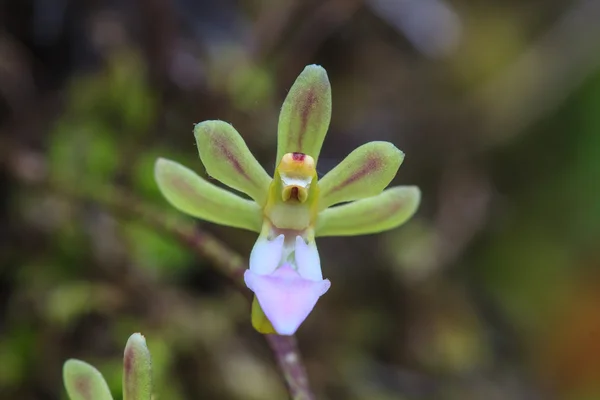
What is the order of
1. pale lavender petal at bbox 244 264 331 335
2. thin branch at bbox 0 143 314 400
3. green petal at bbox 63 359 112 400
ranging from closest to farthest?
pale lavender petal at bbox 244 264 331 335, green petal at bbox 63 359 112 400, thin branch at bbox 0 143 314 400

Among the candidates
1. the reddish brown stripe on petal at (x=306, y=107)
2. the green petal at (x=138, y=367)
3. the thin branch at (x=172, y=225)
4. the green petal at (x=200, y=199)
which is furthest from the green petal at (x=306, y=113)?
the green petal at (x=138, y=367)

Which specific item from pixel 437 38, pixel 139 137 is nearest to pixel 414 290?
pixel 437 38

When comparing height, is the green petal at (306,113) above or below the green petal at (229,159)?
above

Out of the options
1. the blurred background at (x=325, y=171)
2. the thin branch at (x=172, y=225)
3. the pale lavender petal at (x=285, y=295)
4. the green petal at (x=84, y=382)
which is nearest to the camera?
the pale lavender petal at (x=285, y=295)

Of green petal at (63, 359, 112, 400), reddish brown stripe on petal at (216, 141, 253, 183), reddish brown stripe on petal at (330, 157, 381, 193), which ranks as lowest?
green petal at (63, 359, 112, 400)

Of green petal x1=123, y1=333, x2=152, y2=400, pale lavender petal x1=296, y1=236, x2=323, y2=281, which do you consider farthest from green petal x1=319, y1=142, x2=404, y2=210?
green petal x1=123, y1=333, x2=152, y2=400

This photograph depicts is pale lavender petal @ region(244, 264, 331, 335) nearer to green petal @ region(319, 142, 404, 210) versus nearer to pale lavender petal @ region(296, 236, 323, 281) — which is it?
pale lavender petal @ region(296, 236, 323, 281)

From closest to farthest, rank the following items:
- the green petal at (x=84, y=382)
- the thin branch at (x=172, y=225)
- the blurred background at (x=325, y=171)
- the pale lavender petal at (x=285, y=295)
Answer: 1. the pale lavender petal at (x=285, y=295)
2. the green petal at (x=84, y=382)
3. the thin branch at (x=172, y=225)
4. the blurred background at (x=325, y=171)

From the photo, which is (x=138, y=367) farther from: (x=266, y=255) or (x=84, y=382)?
(x=266, y=255)

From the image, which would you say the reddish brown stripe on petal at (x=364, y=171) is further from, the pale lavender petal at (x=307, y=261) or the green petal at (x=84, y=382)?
the green petal at (x=84, y=382)
